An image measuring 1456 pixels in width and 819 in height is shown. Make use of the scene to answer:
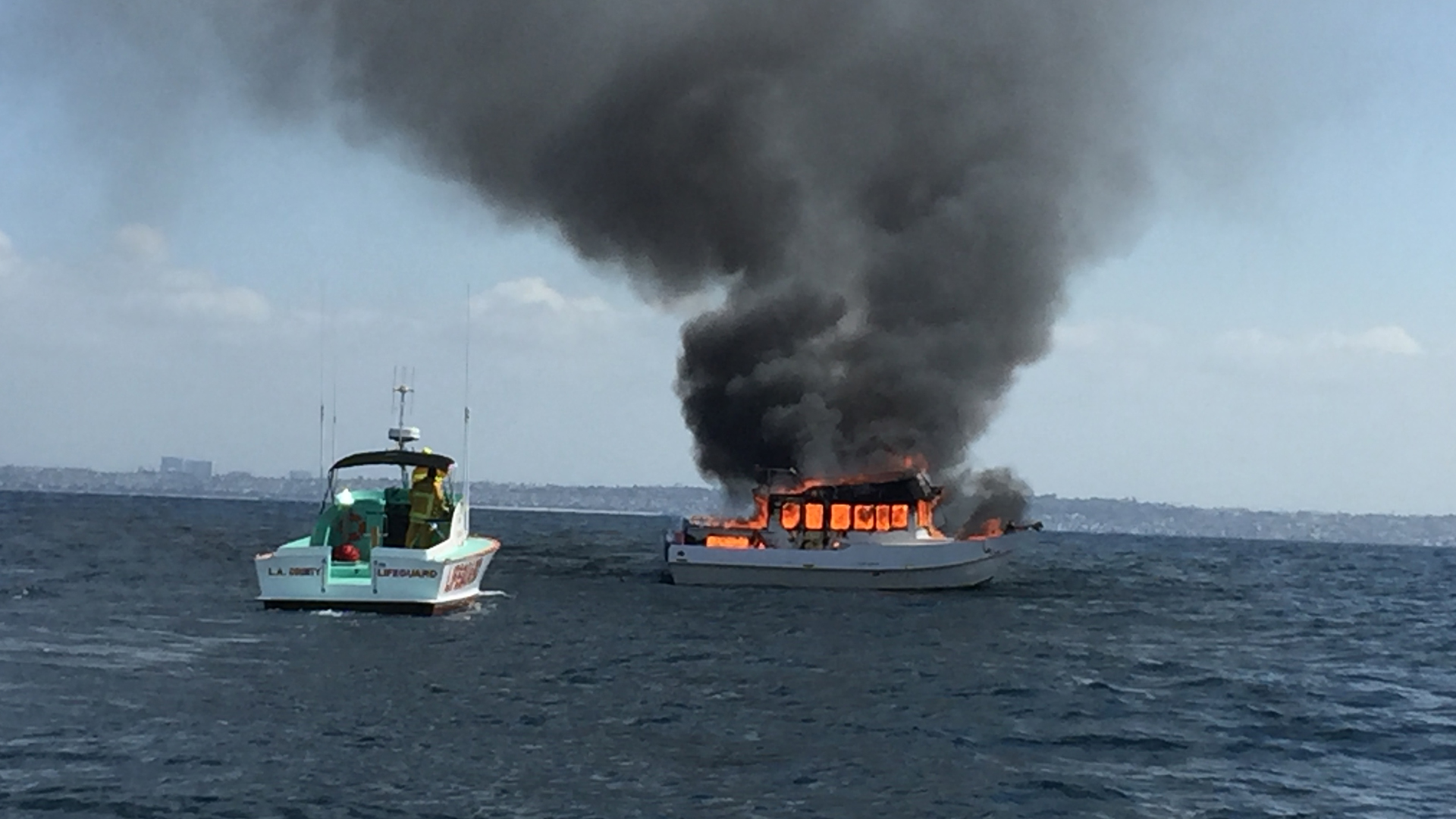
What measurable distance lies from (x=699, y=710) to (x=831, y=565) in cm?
3457

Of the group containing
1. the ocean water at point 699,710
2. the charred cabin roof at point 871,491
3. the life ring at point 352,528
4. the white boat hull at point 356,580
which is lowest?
the ocean water at point 699,710

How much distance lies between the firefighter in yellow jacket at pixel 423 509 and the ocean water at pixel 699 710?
310 cm

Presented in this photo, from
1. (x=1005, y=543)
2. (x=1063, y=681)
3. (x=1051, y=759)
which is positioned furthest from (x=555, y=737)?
(x=1005, y=543)

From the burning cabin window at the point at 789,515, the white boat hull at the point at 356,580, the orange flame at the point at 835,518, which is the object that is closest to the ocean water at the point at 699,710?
the white boat hull at the point at 356,580

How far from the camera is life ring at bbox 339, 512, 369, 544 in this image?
49000mm

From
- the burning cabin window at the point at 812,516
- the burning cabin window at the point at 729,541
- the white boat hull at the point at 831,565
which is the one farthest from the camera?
the burning cabin window at the point at 812,516

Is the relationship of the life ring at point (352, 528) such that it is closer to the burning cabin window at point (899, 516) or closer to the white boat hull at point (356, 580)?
the white boat hull at point (356, 580)

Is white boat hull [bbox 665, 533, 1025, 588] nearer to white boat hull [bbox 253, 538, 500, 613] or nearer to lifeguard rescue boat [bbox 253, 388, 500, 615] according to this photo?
lifeguard rescue boat [bbox 253, 388, 500, 615]

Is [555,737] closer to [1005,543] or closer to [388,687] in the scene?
[388,687]

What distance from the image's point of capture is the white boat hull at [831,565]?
221ft

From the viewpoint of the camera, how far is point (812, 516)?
238ft

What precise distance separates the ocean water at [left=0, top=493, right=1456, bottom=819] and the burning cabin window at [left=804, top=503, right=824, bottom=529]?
21.8ft

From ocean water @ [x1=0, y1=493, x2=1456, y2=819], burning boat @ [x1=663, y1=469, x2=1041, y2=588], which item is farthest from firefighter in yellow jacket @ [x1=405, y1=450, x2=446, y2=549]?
burning boat @ [x1=663, y1=469, x2=1041, y2=588]

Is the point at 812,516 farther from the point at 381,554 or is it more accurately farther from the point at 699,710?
the point at 699,710
